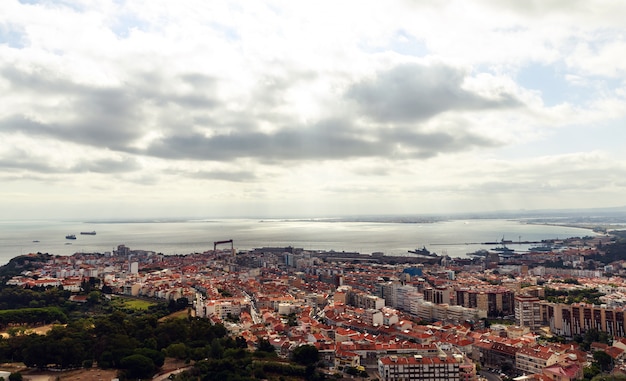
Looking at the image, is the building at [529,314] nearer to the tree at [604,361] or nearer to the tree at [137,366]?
the tree at [604,361]

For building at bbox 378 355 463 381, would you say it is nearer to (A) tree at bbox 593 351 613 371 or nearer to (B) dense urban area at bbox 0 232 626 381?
(B) dense urban area at bbox 0 232 626 381

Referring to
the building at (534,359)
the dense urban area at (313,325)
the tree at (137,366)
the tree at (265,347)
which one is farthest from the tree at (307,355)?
the building at (534,359)

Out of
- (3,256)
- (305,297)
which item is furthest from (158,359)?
(3,256)

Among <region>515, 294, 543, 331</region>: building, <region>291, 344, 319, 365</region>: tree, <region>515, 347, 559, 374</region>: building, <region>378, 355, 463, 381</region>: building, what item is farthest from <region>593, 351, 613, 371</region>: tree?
<region>291, 344, 319, 365</region>: tree

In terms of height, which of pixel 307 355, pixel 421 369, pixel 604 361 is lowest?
pixel 604 361

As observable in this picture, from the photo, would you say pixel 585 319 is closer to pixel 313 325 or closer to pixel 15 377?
pixel 313 325

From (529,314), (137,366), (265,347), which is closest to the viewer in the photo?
(137,366)

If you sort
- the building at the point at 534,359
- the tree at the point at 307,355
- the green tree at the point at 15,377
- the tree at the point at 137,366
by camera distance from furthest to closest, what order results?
the tree at the point at 307,355, the building at the point at 534,359, the tree at the point at 137,366, the green tree at the point at 15,377

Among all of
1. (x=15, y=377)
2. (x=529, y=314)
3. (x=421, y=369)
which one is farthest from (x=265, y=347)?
(x=529, y=314)

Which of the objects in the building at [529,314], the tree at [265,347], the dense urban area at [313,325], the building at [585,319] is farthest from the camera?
the building at [529,314]
